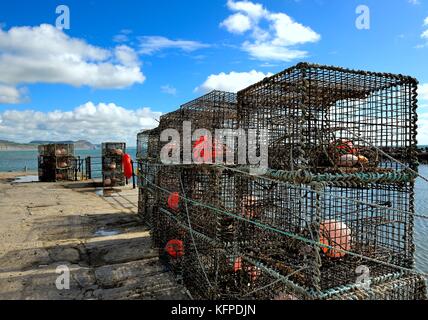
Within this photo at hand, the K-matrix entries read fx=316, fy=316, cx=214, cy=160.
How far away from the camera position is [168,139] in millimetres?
6953

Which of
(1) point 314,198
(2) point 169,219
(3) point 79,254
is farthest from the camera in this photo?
(3) point 79,254

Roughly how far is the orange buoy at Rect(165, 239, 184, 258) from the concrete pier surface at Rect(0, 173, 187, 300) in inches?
12.9

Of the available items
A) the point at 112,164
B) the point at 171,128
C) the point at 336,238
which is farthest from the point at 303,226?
the point at 112,164

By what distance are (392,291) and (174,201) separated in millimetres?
3748

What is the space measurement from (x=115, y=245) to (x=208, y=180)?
11.6ft

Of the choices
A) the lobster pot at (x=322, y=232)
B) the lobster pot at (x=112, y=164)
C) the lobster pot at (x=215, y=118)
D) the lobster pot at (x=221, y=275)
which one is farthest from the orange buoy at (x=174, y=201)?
the lobster pot at (x=112, y=164)

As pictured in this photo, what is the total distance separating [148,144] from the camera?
934cm

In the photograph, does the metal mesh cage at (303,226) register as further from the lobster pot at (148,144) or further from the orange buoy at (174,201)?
the lobster pot at (148,144)

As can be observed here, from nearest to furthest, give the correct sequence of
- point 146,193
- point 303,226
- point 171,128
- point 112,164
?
point 303,226 < point 171,128 < point 146,193 < point 112,164

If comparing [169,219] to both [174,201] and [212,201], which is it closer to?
[174,201]

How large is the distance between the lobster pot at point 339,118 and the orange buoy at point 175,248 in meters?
2.55

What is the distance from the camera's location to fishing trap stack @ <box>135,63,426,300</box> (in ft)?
10.9
